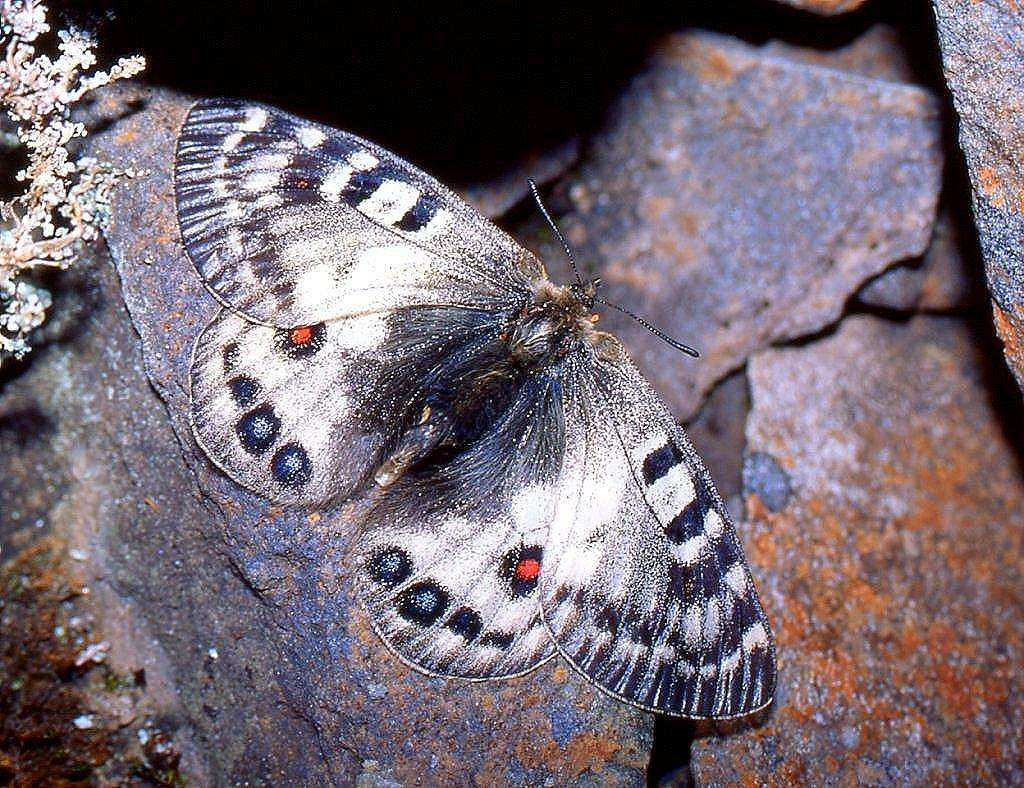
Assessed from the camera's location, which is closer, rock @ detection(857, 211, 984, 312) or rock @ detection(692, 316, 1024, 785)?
rock @ detection(692, 316, 1024, 785)

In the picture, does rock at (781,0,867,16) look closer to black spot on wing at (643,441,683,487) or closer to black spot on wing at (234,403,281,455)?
black spot on wing at (643,441,683,487)

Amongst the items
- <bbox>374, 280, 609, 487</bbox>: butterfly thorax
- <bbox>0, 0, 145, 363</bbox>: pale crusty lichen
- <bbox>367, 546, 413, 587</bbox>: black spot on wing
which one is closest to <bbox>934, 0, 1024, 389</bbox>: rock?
<bbox>374, 280, 609, 487</bbox>: butterfly thorax

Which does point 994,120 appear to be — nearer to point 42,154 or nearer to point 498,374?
point 498,374

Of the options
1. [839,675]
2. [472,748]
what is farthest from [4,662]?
[839,675]

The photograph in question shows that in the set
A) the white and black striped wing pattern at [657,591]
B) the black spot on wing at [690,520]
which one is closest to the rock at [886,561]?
the white and black striped wing pattern at [657,591]

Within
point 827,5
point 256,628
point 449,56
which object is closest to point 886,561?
point 827,5

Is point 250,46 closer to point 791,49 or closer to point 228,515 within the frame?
point 228,515

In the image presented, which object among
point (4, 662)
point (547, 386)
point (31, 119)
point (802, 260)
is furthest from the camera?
point (802, 260)

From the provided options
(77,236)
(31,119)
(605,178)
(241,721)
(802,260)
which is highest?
(31,119)
